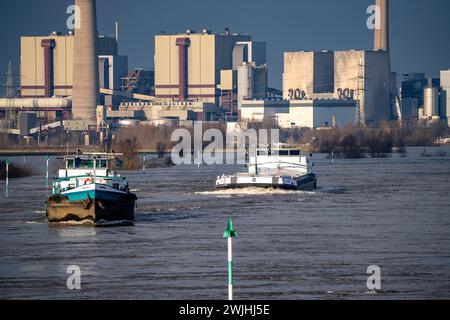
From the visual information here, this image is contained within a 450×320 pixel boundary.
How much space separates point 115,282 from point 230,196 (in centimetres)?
3382

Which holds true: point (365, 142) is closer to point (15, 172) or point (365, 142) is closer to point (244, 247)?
point (15, 172)

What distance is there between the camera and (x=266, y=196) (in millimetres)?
66062

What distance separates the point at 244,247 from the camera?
4009cm

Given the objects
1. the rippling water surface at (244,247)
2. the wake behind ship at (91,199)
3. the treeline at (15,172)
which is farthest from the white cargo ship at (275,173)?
the wake behind ship at (91,199)

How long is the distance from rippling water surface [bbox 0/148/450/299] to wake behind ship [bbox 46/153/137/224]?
2.12 ft

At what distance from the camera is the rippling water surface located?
103 feet

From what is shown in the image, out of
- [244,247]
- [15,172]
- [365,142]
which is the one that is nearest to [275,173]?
[15,172]

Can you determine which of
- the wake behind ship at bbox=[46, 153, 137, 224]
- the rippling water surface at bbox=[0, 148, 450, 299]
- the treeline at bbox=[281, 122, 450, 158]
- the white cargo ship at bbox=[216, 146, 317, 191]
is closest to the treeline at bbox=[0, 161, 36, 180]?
the white cargo ship at bbox=[216, 146, 317, 191]

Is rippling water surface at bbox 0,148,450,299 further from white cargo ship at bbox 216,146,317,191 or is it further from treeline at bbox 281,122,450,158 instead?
treeline at bbox 281,122,450,158

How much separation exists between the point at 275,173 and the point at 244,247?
36538 mm

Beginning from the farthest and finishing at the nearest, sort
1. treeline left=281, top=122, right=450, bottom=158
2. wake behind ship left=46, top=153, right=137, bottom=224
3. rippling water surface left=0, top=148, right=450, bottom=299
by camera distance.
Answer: treeline left=281, top=122, right=450, bottom=158
wake behind ship left=46, top=153, right=137, bottom=224
rippling water surface left=0, top=148, right=450, bottom=299
